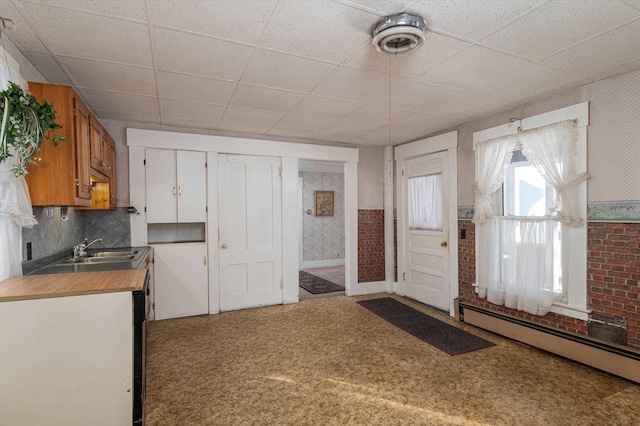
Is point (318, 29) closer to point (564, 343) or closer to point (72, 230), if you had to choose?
point (72, 230)

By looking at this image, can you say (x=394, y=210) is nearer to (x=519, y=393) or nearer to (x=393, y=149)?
(x=393, y=149)

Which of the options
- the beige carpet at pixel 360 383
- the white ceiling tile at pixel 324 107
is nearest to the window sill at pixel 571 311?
the beige carpet at pixel 360 383

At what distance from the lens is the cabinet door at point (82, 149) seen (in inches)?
92.6

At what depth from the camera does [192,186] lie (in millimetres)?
4301

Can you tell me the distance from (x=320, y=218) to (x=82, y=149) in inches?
240

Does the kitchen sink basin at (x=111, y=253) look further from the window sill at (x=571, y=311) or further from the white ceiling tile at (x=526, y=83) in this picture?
the window sill at (x=571, y=311)

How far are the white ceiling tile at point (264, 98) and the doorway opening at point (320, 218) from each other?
13.5ft

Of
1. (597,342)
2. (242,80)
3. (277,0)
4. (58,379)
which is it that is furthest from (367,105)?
(58,379)

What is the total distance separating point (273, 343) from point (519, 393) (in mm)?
2231

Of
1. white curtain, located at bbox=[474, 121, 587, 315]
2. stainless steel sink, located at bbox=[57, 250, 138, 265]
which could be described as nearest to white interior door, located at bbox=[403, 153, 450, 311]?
white curtain, located at bbox=[474, 121, 587, 315]

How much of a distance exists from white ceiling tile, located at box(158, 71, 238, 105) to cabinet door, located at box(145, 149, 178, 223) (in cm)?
123

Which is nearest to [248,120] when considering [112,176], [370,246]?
[112,176]

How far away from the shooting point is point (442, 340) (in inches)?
135

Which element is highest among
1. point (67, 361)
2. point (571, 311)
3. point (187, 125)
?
point (187, 125)
